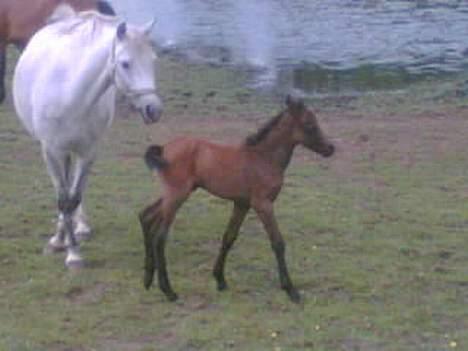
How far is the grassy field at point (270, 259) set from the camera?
674 cm

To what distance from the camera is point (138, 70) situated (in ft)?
23.8

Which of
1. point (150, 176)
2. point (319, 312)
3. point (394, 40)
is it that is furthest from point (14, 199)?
point (394, 40)

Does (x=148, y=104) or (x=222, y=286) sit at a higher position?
(x=148, y=104)

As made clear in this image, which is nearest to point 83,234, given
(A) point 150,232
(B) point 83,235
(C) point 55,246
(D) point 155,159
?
(B) point 83,235

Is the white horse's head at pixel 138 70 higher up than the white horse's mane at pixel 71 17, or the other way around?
the white horse's head at pixel 138 70

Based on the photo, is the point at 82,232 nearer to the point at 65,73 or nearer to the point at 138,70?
the point at 65,73

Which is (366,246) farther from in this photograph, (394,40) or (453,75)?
(394,40)

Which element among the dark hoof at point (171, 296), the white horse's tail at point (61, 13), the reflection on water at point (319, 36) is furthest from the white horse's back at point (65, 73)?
the reflection on water at point (319, 36)

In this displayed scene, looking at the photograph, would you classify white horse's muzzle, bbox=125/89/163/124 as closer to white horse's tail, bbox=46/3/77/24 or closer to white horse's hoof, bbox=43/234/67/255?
white horse's hoof, bbox=43/234/67/255

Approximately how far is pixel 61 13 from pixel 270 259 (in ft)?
7.43

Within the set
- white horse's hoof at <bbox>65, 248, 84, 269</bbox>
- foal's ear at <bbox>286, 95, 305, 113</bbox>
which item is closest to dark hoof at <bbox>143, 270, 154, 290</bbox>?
white horse's hoof at <bbox>65, 248, 84, 269</bbox>

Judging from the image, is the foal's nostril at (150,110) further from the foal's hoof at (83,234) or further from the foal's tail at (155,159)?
the foal's hoof at (83,234)

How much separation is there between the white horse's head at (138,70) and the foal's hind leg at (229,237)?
67 cm

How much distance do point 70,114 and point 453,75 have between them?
10.4m
